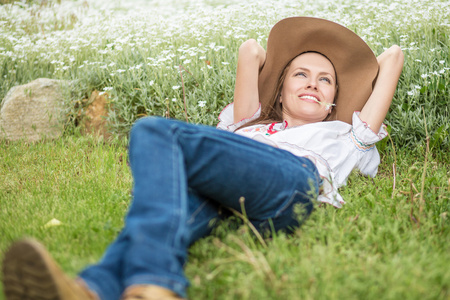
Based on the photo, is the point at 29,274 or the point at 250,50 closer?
the point at 29,274

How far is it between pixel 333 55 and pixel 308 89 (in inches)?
14.3

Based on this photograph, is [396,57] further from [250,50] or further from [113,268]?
[113,268]

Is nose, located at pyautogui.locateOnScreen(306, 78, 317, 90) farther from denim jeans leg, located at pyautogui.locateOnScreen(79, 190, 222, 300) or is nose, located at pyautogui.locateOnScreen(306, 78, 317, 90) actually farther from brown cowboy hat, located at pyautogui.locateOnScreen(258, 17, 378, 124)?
denim jeans leg, located at pyautogui.locateOnScreen(79, 190, 222, 300)

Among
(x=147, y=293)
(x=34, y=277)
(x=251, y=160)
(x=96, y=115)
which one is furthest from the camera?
(x=96, y=115)

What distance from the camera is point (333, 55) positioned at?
3025mm

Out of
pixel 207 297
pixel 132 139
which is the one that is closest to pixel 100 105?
pixel 132 139

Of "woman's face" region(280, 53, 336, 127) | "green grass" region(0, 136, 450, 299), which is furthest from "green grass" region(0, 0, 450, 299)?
"woman's face" region(280, 53, 336, 127)

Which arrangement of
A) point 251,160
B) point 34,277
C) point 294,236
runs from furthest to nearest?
point 294,236 < point 251,160 < point 34,277

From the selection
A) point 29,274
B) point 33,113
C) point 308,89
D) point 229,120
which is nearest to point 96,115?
point 33,113

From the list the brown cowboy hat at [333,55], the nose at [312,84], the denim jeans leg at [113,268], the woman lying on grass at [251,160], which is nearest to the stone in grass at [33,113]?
the woman lying on grass at [251,160]

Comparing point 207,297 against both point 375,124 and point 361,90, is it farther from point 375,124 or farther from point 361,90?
point 361,90

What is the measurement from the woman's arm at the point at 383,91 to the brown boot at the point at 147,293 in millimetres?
1793

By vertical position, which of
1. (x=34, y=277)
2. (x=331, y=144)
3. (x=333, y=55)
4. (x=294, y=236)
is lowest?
(x=294, y=236)

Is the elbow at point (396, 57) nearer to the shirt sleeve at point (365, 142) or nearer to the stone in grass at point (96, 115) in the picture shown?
the shirt sleeve at point (365, 142)
